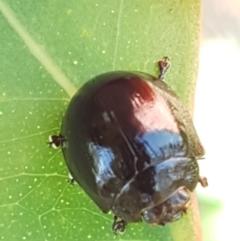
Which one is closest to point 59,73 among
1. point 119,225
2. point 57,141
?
point 57,141

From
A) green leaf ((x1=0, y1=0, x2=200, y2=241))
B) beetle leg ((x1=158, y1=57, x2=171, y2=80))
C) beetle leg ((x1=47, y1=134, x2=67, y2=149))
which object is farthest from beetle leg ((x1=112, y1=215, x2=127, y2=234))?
beetle leg ((x1=158, y1=57, x2=171, y2=80))

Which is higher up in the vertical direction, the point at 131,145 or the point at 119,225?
the point at 131,145

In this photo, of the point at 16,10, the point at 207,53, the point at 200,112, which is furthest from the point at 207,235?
the point at 16,10

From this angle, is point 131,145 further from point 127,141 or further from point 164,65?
point 164,65

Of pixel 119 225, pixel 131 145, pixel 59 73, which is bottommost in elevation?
pixel 119 225

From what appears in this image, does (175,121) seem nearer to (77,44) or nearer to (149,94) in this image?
(149,94)

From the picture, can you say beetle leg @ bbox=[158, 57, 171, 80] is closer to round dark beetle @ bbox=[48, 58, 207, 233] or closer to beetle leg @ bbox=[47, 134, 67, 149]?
round dark beetle @ bbox=[48, 58, 207, 233]

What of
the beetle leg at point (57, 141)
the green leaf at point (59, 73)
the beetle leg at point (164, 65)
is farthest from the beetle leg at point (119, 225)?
the beetle leg at point (164, 65)

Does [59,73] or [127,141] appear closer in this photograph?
[127,141]
